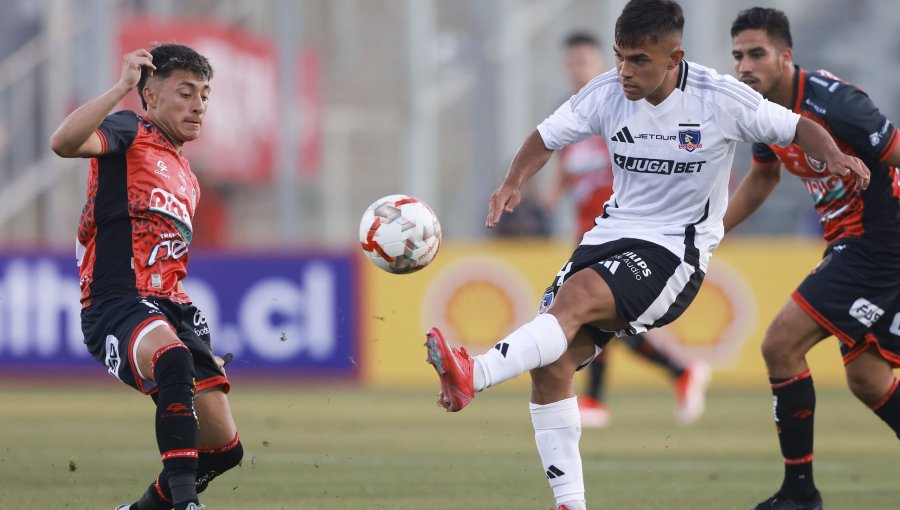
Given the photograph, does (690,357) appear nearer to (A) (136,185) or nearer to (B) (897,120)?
(B) (897,120)

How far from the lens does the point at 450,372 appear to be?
5.09m

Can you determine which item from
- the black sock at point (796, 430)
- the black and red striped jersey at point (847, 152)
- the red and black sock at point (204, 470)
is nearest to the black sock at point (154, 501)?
the red and black sock at point (204, 470)

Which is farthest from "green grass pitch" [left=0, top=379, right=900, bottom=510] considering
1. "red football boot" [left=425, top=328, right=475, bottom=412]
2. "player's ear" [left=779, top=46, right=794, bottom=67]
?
"player's ear" [left=779, top=46, right=794, bottom=67]

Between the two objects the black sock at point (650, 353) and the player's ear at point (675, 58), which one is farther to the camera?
the black sock at point (650, 353)

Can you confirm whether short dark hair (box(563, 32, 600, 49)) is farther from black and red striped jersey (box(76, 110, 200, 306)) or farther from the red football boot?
the red football boot

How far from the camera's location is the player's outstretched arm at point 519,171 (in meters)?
5.69

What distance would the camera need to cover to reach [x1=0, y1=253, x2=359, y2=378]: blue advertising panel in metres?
13.8

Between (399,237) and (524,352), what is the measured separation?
76 centimetres

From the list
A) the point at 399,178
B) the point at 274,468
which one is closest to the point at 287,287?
the point at 274,468

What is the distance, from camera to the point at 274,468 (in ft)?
26.3

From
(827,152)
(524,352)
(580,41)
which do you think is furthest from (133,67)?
(580,41)

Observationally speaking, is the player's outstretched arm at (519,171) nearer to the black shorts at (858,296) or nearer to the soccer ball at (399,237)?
the soccer ball at (399,237)

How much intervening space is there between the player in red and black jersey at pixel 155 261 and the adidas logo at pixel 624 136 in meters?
1.65

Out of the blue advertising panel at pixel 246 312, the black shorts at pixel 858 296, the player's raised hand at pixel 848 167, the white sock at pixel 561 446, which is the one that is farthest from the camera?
the blue advertising panel at pixel 246 312
